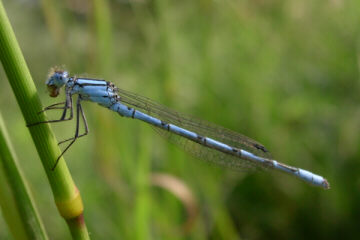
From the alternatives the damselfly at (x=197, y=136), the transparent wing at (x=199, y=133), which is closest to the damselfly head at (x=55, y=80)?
the damselfly at (x=197, y=136)

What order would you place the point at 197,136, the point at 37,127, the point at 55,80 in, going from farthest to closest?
1. the point at 197,136
2. the point at 55,80
3. the point at 37,127

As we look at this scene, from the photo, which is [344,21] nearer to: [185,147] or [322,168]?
[322,168]

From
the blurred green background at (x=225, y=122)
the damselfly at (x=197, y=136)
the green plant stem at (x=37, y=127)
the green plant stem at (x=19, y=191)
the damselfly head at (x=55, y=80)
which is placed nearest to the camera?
the green plant stem at (x=37, y=127)

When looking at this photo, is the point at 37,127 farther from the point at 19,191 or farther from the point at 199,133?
the point at 199,133

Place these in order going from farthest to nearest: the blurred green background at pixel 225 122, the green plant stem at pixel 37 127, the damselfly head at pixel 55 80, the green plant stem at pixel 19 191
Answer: the blurred green background at pixel 225 122 < the damselfly head at pixel 55 80 < the green plant stem at pixel 19 191 < the green plant stem at pixel 37 127

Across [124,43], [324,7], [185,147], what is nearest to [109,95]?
[185,147]

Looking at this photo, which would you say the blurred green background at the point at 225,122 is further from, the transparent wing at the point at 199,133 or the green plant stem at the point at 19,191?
the green plant stem at the point at 19,191

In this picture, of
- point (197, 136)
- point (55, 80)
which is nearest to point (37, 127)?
point (55, 80)
